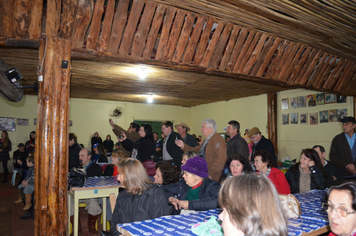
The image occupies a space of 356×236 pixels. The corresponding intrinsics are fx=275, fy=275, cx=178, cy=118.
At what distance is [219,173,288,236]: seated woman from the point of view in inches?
47.0

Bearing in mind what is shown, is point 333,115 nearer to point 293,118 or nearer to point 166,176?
point 293,118

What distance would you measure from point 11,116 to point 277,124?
1092 cm

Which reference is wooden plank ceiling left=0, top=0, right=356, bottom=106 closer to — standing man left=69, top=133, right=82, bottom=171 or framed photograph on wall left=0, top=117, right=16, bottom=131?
standing man left=69, top=133, right=82, bottom=171

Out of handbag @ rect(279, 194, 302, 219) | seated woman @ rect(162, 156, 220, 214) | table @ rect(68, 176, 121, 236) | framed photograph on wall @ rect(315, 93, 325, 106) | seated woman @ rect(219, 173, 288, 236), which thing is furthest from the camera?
framed photograph on wall @ rect(315, 93, 325, 106)

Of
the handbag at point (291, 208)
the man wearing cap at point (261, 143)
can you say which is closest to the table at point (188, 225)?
the handbag at point (291, 208)

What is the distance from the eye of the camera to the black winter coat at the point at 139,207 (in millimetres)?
→ 2533

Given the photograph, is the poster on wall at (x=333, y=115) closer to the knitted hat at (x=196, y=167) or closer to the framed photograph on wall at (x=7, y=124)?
the knitted hat at (x=196, y=167)

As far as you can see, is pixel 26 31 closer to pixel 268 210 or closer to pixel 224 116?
pixel 268 210

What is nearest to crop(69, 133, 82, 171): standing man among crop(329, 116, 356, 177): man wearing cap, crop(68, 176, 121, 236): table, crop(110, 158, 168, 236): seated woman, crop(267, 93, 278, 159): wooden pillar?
crop(68, 176, 121, 236): table

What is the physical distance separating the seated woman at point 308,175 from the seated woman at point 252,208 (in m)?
2.78

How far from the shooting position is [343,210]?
1.70m

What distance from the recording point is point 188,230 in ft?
6.53

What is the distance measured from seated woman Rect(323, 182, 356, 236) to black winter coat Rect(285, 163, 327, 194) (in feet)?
6.62

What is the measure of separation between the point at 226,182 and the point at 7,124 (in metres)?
12.6
